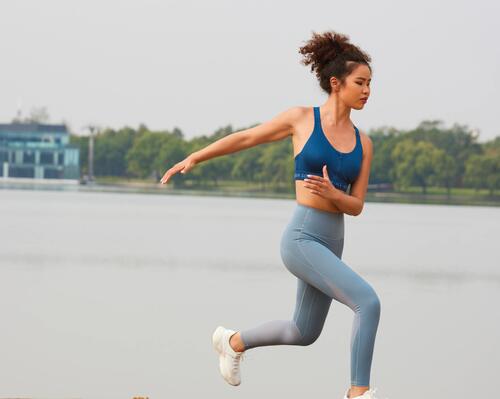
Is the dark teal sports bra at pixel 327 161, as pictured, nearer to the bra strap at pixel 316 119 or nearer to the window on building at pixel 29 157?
the bra strap at pixel 316 119

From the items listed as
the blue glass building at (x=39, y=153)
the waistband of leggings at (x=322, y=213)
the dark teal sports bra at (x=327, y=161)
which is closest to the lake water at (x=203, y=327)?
the waistband of leggings at (x=322, y=213)

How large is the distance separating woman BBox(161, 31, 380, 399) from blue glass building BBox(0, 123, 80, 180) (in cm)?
15237

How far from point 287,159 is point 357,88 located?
131418 millimetres

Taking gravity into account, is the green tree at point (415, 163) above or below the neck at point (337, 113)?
below

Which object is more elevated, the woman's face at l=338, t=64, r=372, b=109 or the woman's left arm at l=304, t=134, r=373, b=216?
the woman's face at l=338, t=64, r=372, b=109

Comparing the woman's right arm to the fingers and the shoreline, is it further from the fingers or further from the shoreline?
the shoreline

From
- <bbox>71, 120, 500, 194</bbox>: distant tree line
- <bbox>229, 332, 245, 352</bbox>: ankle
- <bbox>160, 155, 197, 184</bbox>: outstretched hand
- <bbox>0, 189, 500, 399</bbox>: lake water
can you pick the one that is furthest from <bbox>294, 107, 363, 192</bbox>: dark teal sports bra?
<bbox>71, 120, 500, 194</bbox>: distant tree line

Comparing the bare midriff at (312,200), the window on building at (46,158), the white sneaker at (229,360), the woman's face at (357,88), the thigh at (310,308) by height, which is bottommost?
the window on building at (46,158)

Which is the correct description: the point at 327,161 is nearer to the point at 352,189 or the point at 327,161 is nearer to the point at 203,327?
the point at 352,189

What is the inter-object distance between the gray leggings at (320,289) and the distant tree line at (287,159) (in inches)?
4762

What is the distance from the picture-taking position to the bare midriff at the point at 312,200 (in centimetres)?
584

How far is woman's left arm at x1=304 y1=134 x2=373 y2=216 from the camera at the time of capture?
5645mm

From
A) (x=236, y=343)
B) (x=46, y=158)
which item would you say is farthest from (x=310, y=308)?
(x=46, y=158)

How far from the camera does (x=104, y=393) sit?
827 cm
